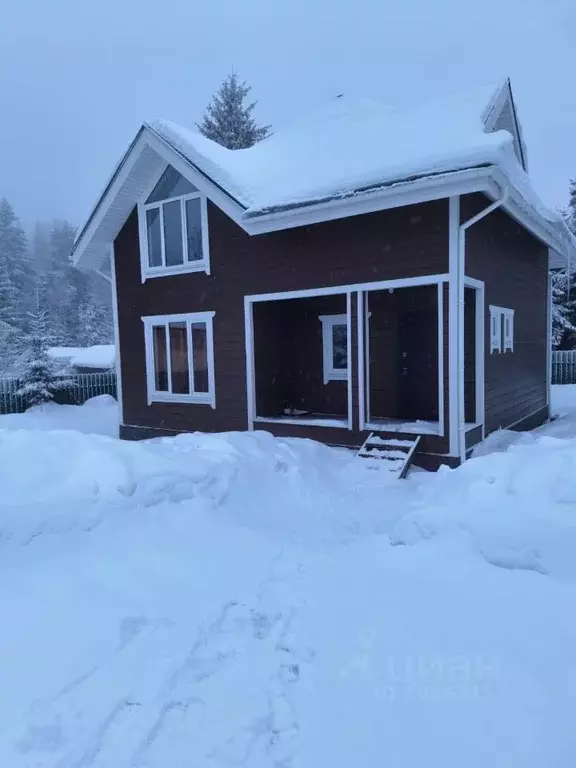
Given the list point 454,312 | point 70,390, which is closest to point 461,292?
point 454,312

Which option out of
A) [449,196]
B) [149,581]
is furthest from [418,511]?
[449,196]

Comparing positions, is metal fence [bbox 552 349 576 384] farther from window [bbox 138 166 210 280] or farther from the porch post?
window [bbox 138 166 210 280]

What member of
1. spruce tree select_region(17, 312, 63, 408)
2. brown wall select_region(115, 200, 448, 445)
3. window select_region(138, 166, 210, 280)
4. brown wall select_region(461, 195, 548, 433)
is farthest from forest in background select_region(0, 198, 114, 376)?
brown wall select_region(461, 195, 548, 433)

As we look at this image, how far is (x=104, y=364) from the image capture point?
25.5m

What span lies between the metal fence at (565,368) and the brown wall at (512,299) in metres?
8.76

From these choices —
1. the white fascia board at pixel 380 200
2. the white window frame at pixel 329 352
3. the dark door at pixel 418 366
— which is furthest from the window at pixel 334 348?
the white fascia board at pixel 380 200

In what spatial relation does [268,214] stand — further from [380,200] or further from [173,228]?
[173,228]

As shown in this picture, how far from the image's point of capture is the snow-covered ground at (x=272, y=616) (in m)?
2.21

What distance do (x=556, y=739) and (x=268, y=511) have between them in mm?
3316

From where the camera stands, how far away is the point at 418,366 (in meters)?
9.43

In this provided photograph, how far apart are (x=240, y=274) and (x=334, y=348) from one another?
7.89 feet

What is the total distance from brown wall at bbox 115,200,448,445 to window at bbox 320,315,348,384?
71.8 inches

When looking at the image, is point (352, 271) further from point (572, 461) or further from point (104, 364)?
point (104, 364)

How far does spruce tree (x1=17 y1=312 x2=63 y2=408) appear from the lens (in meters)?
15.9
